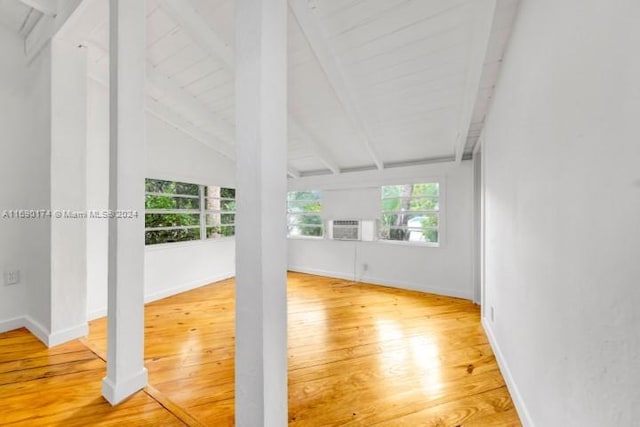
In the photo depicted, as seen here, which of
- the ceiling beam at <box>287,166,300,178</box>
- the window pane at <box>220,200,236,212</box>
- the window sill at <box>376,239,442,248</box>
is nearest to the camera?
the window sill at <box>376,239,442,248</box>

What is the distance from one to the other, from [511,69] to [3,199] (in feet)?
13.0

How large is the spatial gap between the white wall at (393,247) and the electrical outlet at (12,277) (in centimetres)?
334

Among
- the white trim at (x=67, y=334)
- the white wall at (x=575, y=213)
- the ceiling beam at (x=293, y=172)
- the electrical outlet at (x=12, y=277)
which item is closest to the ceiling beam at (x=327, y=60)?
the white wall at (x=575, y=213)

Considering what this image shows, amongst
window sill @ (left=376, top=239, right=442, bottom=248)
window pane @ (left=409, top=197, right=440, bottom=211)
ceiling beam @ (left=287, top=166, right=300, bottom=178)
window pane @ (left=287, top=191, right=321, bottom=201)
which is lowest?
window sill @ (left=376, top=239, right=442, bottom=248)

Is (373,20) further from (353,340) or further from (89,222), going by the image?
(89,222)

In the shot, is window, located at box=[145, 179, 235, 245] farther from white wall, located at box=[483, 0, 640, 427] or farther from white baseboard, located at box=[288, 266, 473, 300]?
white wall, located at box=[483, 0, 640, 427]

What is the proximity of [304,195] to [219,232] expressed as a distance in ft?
5.31

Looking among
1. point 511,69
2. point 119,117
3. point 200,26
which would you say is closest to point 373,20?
point 511,69

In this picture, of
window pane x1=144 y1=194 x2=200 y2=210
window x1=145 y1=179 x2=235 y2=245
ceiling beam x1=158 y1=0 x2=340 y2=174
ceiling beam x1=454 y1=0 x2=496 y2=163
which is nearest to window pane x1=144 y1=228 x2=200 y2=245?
window x1=145 y1=179 x2=235 y2=245

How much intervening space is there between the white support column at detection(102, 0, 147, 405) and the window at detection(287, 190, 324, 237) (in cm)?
337

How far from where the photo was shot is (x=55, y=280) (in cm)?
206

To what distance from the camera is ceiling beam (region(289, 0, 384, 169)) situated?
66.1 inches

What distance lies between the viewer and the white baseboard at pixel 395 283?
3.45 metres

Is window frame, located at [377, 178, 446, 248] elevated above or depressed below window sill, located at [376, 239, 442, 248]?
above
